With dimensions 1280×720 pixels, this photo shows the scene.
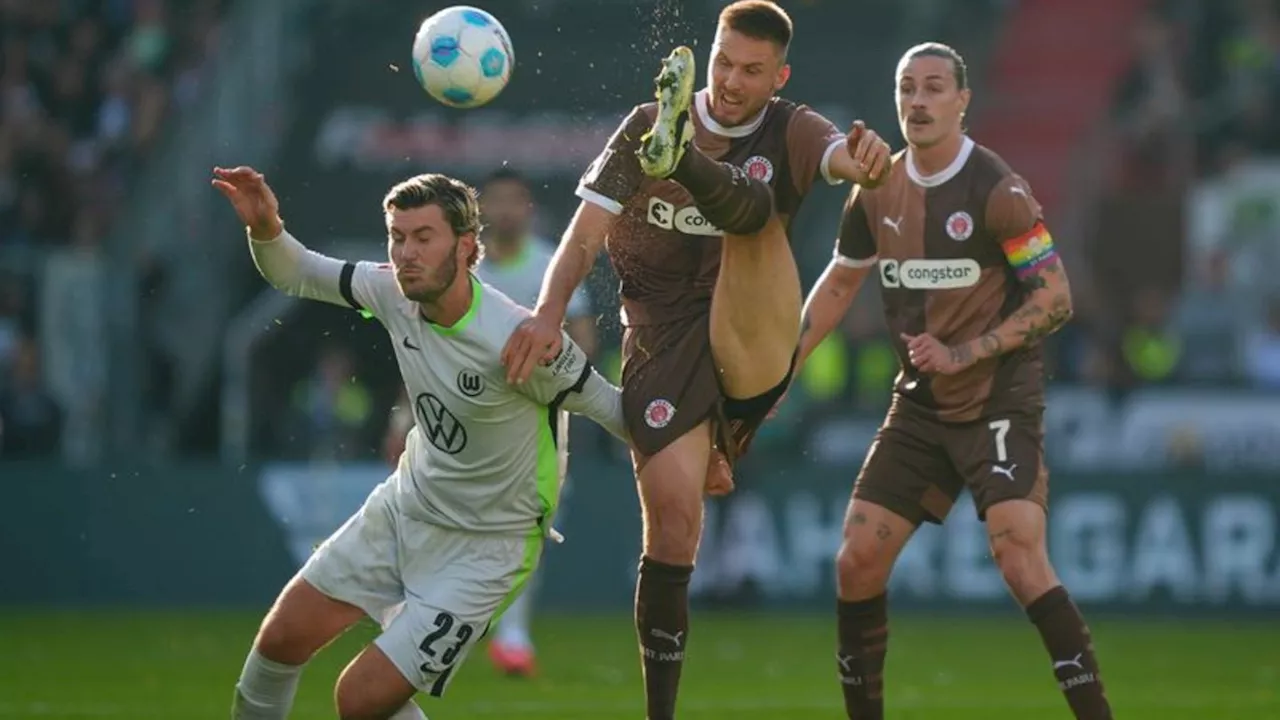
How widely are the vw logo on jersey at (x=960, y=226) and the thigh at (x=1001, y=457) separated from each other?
72 cm

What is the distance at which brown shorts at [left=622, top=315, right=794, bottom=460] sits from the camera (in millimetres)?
8609

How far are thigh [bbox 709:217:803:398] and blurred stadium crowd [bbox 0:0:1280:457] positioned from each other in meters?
9.70

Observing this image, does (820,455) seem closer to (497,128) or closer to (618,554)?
(618,554)

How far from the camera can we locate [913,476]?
9.32 m

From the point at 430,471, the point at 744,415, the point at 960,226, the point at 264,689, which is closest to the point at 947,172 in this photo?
the point at 960,226

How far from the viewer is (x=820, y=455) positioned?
18.3m

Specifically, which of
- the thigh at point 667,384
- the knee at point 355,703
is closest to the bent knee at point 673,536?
the thigh at point 667,384

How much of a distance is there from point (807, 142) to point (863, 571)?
1.72m

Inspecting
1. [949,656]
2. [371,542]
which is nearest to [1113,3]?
[949,656]

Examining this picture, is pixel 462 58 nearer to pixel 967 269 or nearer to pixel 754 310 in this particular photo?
pixel 754 310

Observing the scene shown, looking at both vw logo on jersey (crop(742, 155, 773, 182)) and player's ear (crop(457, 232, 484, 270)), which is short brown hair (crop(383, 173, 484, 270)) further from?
vw logo on jersey (crop(742, 155, 773, 182))

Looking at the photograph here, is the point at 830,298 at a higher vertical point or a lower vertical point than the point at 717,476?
higher

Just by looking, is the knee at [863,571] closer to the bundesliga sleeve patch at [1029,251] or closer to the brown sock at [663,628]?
the brown sock at [663,628]

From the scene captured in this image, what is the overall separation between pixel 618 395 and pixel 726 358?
0.46m
